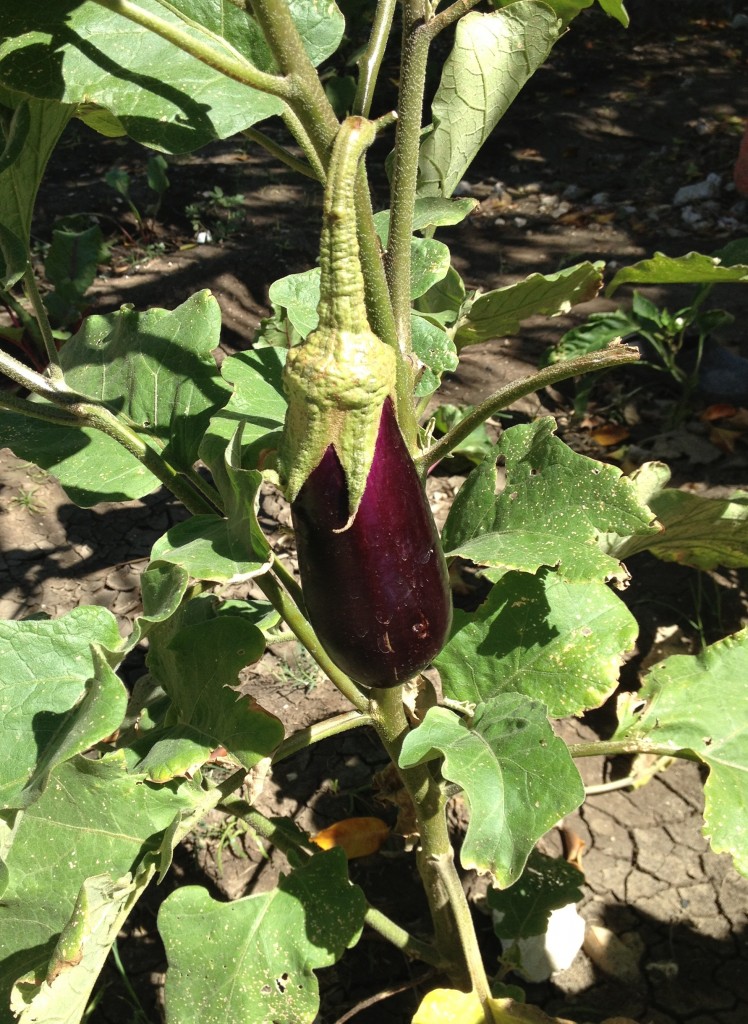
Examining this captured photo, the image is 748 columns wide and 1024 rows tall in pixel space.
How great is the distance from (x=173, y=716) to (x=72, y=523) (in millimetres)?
1403

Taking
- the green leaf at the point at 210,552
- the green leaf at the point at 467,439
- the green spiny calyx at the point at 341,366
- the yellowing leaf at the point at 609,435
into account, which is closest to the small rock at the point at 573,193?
the yellowing leaf at the point at 609,435

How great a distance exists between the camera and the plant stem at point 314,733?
0.99 m

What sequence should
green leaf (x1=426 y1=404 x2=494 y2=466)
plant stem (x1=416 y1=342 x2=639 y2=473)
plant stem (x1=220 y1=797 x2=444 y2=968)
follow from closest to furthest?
plant stem (x1=416 y1=342 x2=639 y2=473) → plant stem (x1=220 y1=797 x2=444 y2=968) → green leaf (x1=426 y1=404 x2=494 y2=466)

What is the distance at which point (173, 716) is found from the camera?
3.49 feet

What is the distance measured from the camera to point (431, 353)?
977mm

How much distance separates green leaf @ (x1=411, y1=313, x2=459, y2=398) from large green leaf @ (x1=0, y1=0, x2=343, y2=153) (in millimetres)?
328

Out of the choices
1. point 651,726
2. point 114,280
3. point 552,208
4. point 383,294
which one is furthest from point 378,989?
point 552,208

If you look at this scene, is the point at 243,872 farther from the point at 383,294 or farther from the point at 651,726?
the point at 383,294

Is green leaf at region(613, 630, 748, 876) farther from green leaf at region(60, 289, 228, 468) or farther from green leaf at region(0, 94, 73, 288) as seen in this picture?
green leaf at region(0, 94, 73, 288)

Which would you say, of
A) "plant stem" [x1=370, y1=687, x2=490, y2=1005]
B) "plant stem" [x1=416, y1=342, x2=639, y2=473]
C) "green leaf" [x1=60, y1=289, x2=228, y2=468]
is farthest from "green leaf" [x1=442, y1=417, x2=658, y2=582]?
"green leaf" [x1=60, y1=289, x2=228, y2=468]

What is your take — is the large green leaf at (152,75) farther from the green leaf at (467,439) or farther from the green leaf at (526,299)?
the green leaf at (467,439)

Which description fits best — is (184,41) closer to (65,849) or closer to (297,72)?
(297,72)

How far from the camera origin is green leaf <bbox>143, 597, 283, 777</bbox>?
3.04 feet

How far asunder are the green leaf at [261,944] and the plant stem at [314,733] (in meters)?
0.17
